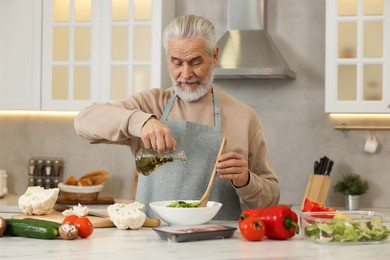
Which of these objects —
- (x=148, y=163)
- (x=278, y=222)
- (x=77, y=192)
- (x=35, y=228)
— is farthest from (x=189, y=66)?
(x=77, y=192)

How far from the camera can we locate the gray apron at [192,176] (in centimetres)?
304

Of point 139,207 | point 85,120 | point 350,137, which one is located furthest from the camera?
point 350,137

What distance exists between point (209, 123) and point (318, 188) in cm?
160

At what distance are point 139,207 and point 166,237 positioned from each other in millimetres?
270

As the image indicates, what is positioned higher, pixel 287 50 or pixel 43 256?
pixel 287 50

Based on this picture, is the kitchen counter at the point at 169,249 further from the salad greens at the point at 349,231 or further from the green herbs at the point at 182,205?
the green herbs at the point at 182,205

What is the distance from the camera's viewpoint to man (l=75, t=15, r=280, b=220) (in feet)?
9.65

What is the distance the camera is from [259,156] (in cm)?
320

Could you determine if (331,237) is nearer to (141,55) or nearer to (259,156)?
(259,156)

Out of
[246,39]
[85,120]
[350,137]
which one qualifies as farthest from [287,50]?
[85,120]

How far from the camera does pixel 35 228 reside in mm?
2295

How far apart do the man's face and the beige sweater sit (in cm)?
12

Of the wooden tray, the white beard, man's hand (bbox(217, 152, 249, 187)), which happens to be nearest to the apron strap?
the white beard

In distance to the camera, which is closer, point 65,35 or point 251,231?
point 251,231
